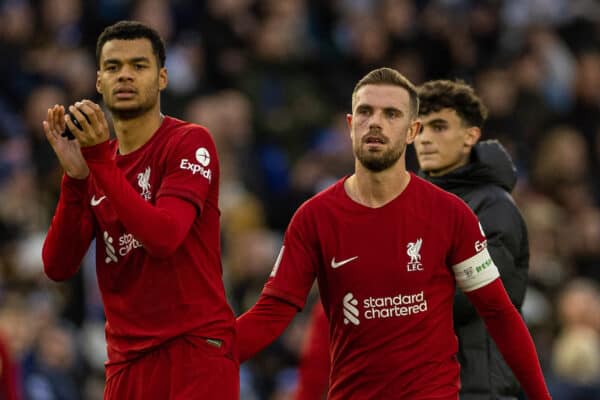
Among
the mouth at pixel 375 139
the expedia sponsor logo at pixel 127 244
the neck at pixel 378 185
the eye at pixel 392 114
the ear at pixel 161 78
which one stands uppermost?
the ear at pixel 161 78

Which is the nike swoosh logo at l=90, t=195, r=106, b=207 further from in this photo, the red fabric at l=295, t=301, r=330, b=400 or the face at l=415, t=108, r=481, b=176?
the red fabric at l=295, t=301, r=330, b=400

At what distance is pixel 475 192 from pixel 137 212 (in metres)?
2.15

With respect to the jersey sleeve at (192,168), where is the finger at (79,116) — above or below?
above

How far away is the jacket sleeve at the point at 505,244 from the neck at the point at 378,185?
0.90 m

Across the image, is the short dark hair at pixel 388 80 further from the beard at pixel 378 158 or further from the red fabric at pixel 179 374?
the red fabric at pixel 179 374

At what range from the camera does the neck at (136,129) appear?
6145 mm

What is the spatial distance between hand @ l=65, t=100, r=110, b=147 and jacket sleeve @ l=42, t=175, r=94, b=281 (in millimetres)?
445

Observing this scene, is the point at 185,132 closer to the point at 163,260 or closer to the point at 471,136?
the point at 163,260

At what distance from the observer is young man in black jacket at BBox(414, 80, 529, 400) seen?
23.3 feet

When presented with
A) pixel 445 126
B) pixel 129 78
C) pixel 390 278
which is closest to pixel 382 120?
pixel 390 278

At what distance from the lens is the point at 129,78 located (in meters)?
6.07

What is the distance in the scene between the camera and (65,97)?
487 inches

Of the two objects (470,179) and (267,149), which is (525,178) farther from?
(470,179)

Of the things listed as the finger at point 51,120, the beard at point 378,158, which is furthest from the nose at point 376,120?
the finger at point 51,120
